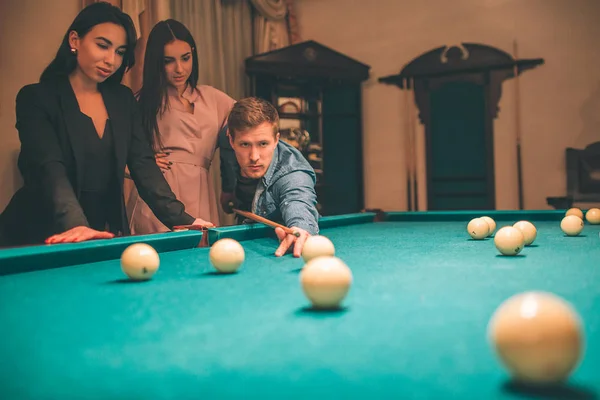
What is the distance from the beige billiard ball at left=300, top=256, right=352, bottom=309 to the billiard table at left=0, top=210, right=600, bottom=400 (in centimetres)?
3

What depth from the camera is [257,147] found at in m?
2.87

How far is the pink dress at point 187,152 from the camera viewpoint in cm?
416

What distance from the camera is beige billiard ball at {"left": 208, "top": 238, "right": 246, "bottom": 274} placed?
156 centimetres

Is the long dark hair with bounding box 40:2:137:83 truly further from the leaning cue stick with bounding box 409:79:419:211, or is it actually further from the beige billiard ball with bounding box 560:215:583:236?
the leaning cue stick with bounding box 409:79:419:211

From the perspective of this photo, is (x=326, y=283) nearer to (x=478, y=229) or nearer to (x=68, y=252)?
(x=68, y=252)

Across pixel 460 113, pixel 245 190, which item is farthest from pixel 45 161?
pixel 460 113

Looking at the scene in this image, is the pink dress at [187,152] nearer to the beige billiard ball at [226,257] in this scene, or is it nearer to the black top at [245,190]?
the black top at [245,190]

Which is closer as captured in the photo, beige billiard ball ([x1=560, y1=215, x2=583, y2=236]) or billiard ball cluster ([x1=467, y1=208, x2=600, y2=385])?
billiard ball cluster ([x1=467, y1=208, x2=600, y2=385])

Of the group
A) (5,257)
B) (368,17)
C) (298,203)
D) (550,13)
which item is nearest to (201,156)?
(298,203)

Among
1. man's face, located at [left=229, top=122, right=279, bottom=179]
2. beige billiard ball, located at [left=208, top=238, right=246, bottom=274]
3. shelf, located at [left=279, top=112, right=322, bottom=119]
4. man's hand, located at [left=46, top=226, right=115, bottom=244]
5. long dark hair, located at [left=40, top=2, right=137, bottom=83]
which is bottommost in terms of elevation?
beige billiard ball, located at [left=208, top=238, right=246, bottom=274]

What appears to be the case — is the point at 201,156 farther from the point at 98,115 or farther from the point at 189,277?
the point at 189,277

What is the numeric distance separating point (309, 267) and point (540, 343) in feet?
1.76

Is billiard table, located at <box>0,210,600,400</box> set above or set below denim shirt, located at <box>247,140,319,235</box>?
below

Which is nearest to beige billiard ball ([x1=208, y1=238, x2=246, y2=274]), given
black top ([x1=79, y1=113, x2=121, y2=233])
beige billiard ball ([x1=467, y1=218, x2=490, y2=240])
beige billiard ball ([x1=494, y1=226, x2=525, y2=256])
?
beige billiard ball ([x1=494, y1=226, x2=525, y2=256])
